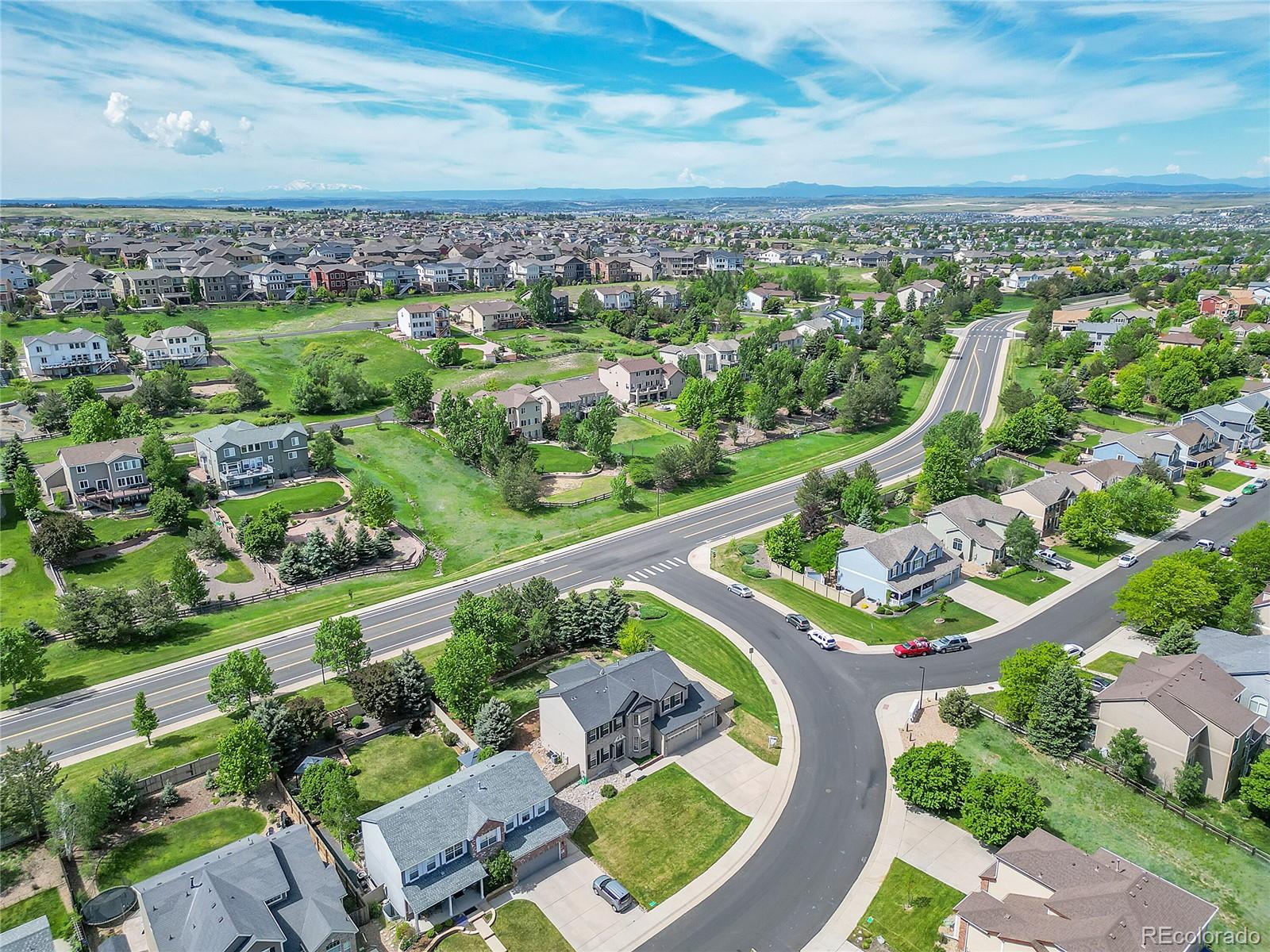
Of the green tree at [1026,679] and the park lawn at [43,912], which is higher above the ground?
the green tree at [1026,679]

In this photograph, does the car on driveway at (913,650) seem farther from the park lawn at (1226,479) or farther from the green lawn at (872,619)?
the park lawn at (1226,479)

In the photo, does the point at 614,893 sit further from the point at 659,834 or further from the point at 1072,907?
the point at 1072,907

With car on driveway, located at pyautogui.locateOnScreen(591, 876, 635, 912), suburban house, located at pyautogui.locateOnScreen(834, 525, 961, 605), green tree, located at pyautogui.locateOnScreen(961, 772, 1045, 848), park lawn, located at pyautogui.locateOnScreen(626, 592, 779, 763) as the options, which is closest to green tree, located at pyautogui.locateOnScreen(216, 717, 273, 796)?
car on driveway, located at pyautogui.locateOnScreen(591, 876, 635, 912)

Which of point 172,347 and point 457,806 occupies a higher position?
point 172,347

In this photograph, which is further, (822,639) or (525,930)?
(822,639)

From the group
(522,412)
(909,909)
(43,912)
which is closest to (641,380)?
(522,412)

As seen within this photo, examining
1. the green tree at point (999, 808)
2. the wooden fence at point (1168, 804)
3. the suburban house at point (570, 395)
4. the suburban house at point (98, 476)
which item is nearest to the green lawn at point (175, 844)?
the green tree at point (999, 808)
